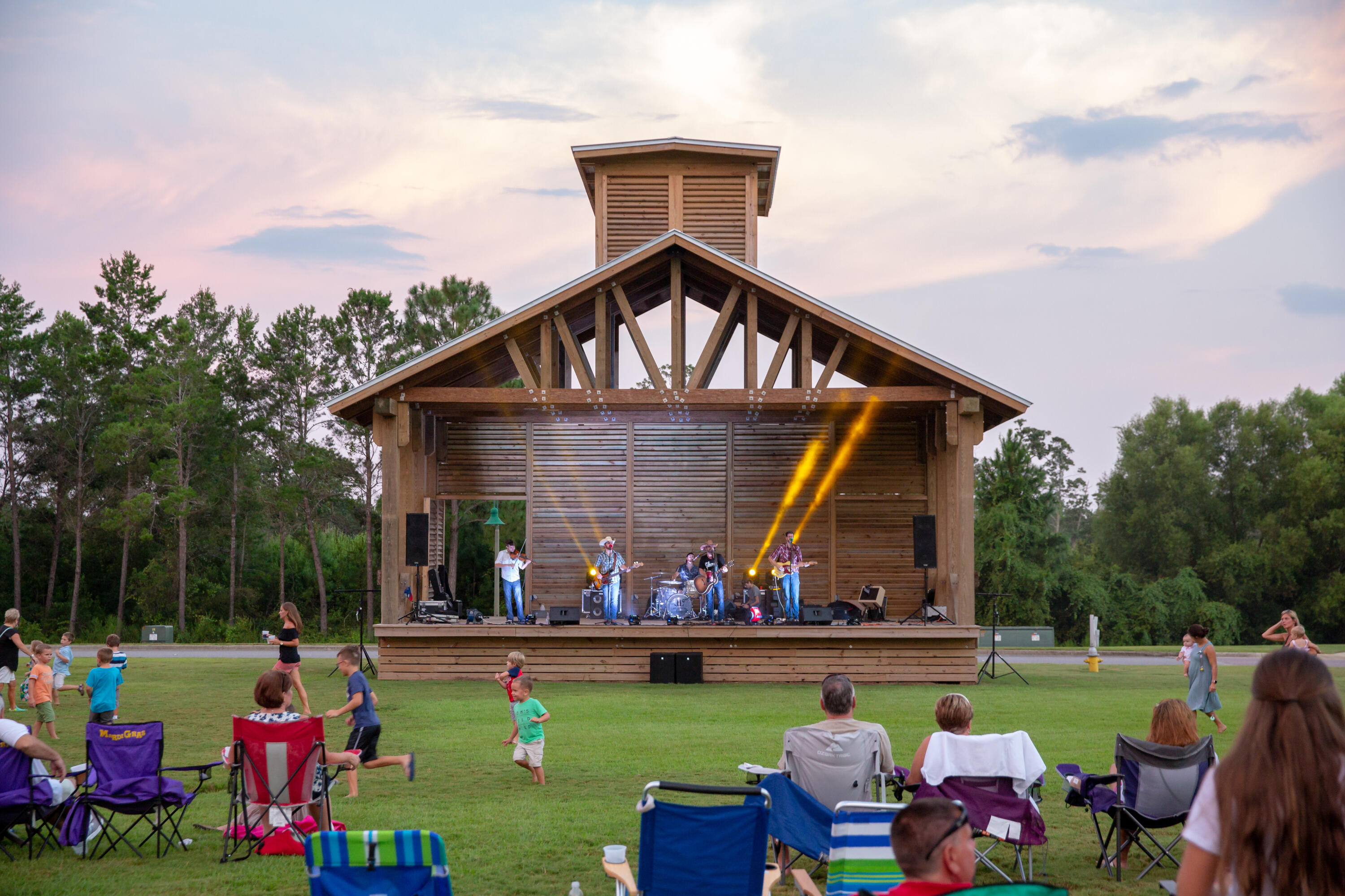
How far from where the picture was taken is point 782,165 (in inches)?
1280

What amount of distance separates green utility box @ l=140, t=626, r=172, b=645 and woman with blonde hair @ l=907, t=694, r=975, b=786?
101ft

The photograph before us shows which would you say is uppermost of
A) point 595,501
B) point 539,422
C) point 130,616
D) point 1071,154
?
point 1071,154

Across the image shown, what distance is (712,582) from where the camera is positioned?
1927cm

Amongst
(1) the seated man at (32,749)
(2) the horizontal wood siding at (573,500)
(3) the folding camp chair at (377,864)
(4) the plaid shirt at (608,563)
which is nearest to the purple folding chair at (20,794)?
(1) the seated man at (32,749)

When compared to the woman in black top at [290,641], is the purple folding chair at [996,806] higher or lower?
lower

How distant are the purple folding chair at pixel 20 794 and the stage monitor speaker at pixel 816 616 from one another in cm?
1211

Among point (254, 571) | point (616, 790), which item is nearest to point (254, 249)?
point (254, 571)

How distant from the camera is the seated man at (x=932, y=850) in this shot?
2.83 meters

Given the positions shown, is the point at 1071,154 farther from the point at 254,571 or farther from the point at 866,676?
the point at 254,571

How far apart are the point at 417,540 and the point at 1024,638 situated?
1798cm

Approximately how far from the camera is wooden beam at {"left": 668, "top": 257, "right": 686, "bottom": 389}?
17.1 metres

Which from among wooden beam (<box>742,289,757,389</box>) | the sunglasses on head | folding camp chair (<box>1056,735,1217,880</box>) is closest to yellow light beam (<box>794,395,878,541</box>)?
wooden beam (<box>742,289,757,389</box>)

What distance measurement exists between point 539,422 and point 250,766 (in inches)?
623

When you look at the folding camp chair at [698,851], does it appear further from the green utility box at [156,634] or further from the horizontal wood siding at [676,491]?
the green utility box at [156,634]
